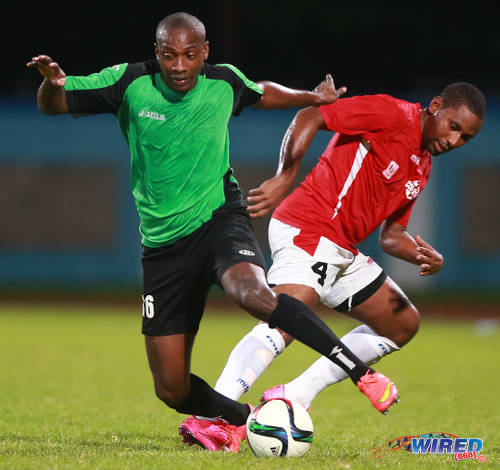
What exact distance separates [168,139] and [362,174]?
165 cm

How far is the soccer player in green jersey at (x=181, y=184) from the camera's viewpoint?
548 cm

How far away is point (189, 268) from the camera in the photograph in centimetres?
567

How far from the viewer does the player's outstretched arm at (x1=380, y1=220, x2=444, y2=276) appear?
258 inches

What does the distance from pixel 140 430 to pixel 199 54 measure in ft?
9.18

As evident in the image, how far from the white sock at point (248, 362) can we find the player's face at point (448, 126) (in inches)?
68.9

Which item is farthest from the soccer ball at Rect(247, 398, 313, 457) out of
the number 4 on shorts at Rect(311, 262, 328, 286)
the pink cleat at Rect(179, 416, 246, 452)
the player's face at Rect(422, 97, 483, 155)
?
the player's face at Rect(422, 97, 483, 155)

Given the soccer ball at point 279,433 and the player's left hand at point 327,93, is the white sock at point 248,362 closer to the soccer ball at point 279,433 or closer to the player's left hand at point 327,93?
the soccer ball at point 279,433

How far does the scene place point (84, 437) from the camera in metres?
6.26

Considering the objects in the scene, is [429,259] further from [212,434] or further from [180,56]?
[180,56]

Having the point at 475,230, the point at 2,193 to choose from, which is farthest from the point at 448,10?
the point at 2,193

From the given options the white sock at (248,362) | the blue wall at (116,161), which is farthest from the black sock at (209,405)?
the blue wall at (116,161)

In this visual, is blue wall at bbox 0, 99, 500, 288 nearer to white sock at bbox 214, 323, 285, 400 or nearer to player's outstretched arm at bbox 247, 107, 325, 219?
player's outstretched arm at bbox 247, 107, 325, 219

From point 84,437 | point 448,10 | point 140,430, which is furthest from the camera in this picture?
point 448,10

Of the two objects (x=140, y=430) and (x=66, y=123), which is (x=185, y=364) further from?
(x=66, y=123)
